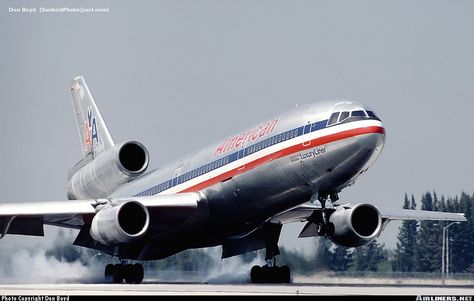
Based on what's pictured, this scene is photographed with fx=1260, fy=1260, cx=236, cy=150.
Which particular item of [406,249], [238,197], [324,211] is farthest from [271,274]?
[406,249]

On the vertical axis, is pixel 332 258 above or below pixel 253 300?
above

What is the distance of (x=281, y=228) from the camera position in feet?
145

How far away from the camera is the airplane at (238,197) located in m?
36.8

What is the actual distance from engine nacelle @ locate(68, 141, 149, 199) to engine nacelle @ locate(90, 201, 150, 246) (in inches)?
260

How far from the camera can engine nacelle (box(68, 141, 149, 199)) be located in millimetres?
47438

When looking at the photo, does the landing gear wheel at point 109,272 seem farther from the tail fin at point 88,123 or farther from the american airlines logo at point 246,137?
the tail fin at point 88,123

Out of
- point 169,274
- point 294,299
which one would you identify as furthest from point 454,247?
point 294,299

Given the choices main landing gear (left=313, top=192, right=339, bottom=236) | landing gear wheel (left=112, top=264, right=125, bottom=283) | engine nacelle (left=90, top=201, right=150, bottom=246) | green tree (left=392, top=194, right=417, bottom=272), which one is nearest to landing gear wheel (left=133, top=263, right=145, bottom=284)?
landing gear wheel (left=112, top=264, right=125, bottom=283)

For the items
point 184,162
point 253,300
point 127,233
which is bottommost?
point 253,300

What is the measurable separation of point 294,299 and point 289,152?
11605 millimetres

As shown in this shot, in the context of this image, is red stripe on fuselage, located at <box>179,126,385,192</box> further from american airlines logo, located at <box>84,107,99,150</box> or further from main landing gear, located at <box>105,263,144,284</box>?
american airlines logo, located at <box>84,107,99,150</box>

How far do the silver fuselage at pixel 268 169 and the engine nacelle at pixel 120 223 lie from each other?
1829 mm

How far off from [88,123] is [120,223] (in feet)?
49.5

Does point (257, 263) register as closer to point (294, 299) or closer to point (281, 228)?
point (281, 228)
